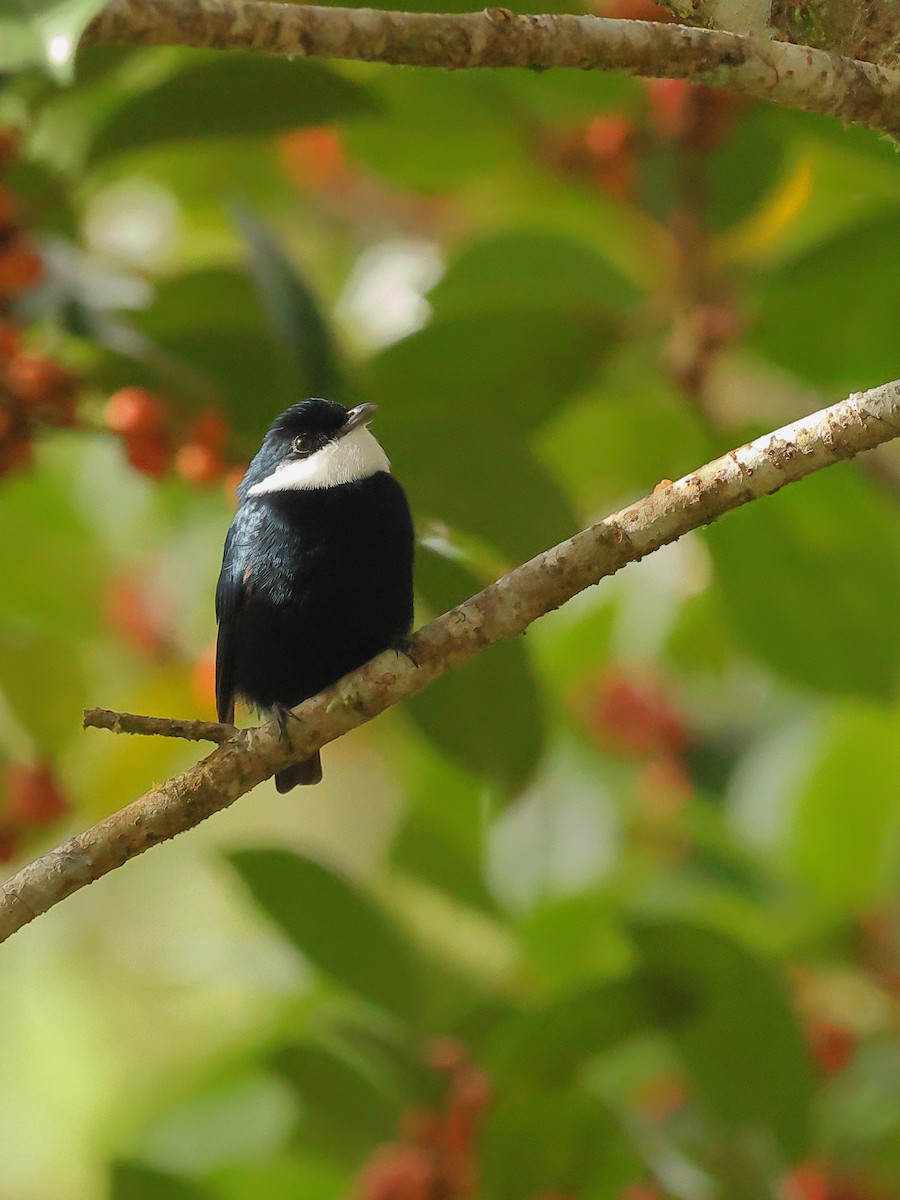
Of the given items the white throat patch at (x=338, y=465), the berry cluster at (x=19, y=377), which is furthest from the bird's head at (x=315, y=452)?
the berry cluster at (x=19, y=377)

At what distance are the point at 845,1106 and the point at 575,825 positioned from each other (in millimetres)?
954

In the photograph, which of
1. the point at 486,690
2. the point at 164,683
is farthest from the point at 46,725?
the point at 486,690

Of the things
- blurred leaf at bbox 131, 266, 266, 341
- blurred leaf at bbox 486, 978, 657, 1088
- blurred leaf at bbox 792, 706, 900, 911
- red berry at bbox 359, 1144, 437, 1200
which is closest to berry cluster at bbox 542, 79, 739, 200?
blurred leaf at bbox 131, 266, 266, 341

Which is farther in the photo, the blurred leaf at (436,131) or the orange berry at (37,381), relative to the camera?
the blurred leaf at (436,131)

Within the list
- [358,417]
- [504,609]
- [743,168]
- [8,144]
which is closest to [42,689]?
[358,417]

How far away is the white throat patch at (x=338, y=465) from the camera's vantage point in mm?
2955

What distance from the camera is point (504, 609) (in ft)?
6.54

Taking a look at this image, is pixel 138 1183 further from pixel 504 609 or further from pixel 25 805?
pixel 504 609

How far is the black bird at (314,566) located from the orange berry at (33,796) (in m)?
0.68

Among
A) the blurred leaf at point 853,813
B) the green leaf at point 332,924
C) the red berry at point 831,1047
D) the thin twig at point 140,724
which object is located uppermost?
the thin twig at point 140,724

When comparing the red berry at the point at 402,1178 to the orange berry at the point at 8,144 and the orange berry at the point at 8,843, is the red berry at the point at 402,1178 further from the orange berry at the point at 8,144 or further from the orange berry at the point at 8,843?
the orange berry at the point at 8,144

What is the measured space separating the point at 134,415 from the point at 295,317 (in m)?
0.47

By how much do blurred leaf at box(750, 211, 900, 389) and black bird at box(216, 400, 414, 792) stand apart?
985mm

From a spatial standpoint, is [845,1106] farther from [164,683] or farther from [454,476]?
[164,683]
